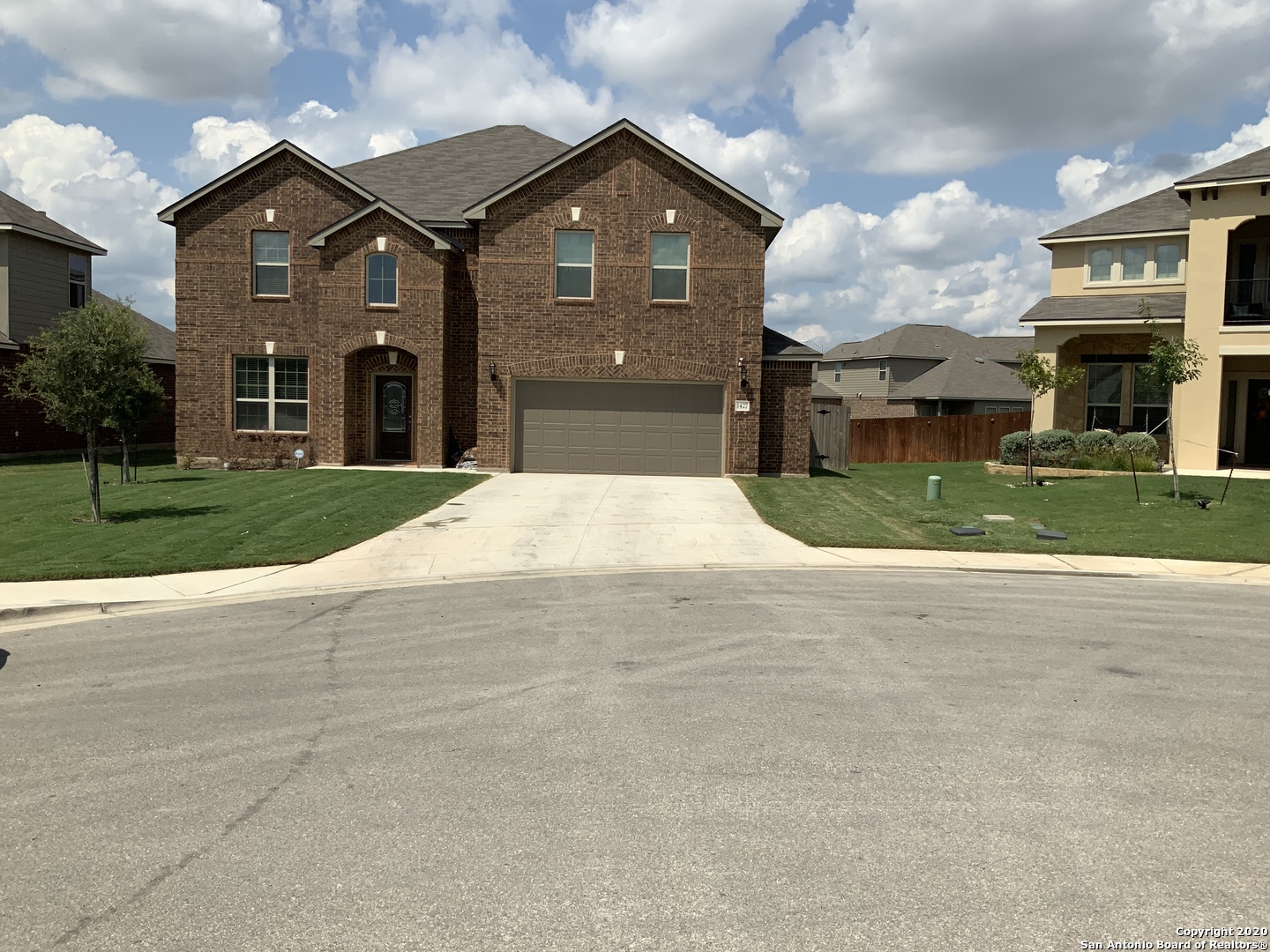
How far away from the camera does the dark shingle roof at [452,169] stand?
29.5 m

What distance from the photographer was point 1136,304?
2984 centimetres

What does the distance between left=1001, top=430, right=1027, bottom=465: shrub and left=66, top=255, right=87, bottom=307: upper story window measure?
100 feet

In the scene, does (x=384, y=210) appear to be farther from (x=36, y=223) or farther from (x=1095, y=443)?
(x=1095, y=443)

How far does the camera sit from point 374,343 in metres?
26.8

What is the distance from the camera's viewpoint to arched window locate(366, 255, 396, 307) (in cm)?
2680

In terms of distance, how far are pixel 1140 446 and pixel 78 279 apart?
34.3 m

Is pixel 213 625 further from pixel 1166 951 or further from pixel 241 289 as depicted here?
pixel 241 289

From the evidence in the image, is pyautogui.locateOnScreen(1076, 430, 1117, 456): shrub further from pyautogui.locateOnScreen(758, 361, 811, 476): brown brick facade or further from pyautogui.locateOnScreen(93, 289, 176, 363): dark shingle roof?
pyautogui.locateOnScreen(93, 289, 176, 363): dark shingle roof

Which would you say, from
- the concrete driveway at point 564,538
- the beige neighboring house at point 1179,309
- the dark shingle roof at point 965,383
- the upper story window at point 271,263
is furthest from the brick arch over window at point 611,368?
the dark shingle roof at point 965,383

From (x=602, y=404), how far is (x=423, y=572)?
13.6 m

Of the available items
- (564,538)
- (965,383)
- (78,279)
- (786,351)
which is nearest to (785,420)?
(786,351)

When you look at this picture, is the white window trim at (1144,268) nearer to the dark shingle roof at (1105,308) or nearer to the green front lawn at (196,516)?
the dark shingle roof at (1105,308)

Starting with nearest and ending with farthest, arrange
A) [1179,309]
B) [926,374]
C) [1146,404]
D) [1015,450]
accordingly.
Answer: [1015,450], [1179,309], [1146,404], [926,374]

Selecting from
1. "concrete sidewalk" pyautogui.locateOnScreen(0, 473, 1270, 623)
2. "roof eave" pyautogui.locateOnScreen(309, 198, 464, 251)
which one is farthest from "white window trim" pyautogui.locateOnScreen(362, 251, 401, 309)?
"concrete sidewalk" pyautogui.locateOnScreen(0, 473, 1270, 623)
